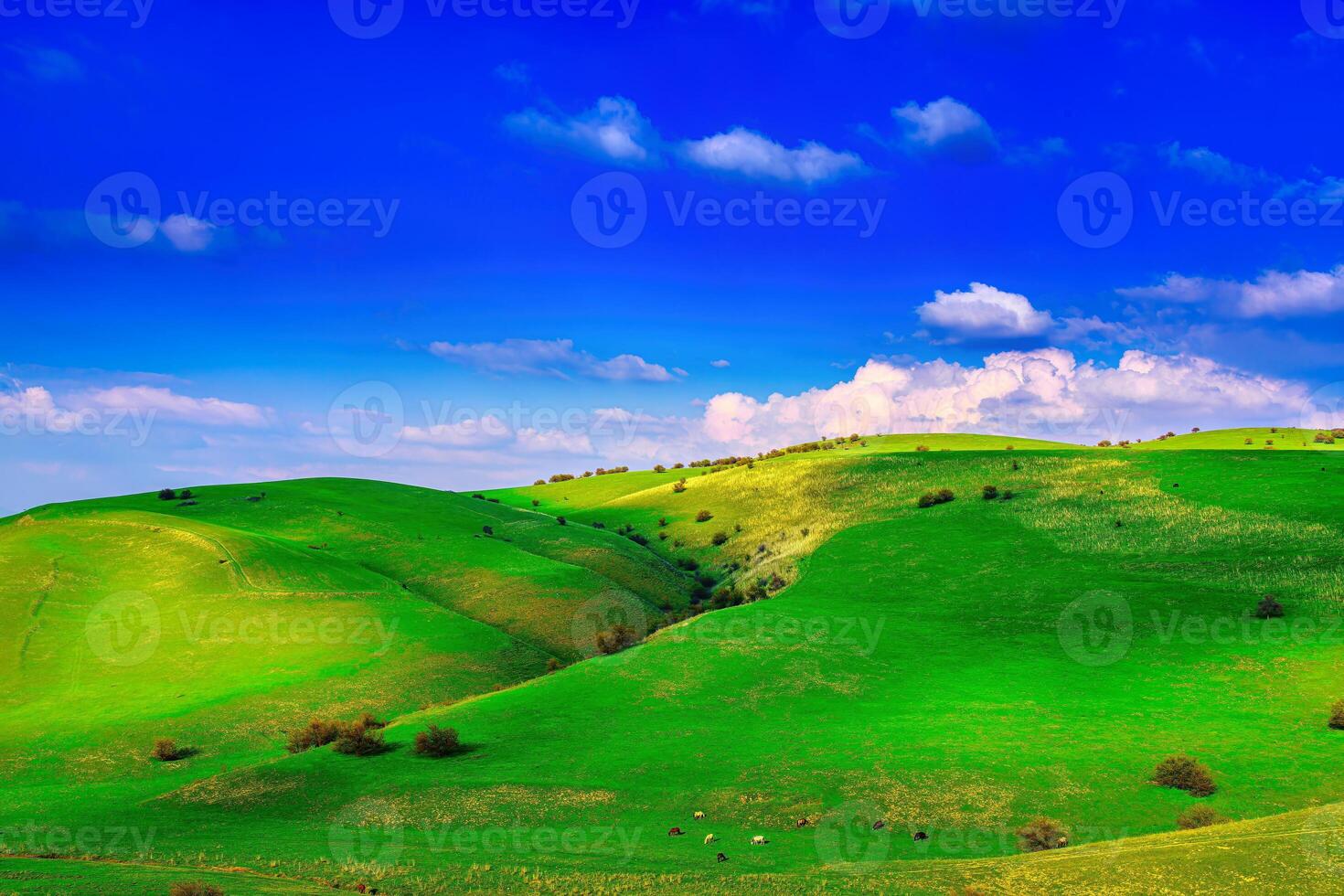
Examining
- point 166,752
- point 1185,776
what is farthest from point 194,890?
point 1185,776

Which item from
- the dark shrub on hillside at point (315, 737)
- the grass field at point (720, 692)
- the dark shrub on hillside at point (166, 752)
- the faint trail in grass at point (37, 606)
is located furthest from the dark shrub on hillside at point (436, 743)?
the faint trail in grass at point (37, 606)

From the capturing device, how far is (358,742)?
35000mm

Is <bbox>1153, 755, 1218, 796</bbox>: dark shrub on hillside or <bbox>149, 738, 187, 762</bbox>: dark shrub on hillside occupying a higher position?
A: <bbox>149, 738, 187, 762</bbox>: dark shrub on hillside

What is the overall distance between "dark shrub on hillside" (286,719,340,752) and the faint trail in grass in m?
23.5

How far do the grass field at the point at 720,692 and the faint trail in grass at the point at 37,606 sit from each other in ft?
0.74

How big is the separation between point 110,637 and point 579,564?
42.4m

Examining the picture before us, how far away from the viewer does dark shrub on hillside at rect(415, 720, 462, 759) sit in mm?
34969

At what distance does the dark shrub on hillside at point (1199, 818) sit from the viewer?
26812 millimetres

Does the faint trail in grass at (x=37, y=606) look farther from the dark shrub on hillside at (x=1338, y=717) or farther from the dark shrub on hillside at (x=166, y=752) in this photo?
the dark shrub on hillside at (x=1338, y=717)

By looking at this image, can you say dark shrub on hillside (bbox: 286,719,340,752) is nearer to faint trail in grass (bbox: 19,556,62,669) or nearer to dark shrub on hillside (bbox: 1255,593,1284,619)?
faint trail in grass (bbox: 19,556,62,669)

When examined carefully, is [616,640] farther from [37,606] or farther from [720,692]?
[37,606]

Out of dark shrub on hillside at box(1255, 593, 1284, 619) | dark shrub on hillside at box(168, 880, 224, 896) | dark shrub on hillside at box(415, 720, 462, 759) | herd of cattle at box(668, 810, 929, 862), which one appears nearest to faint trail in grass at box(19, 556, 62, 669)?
dark shrub on hillside at box(415, 720, 462, 759)

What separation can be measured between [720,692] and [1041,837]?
1867cm

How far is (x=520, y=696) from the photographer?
138 feet
